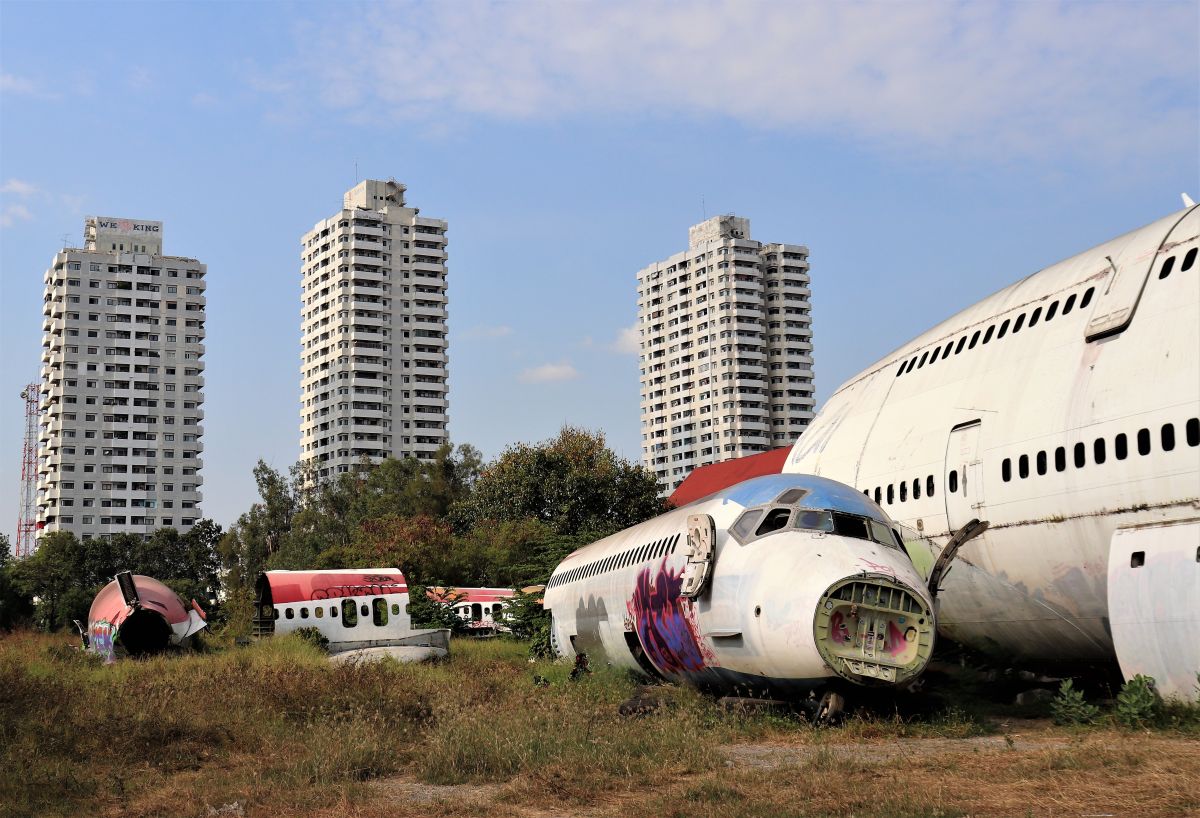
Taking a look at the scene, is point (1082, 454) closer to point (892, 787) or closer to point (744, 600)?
point (744, 600)

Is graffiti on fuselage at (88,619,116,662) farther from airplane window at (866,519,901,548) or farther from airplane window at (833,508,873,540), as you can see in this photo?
airplane window at (866,519,901,548)

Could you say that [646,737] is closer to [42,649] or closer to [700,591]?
[700,591]

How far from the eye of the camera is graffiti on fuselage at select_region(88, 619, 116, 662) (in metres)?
34.8

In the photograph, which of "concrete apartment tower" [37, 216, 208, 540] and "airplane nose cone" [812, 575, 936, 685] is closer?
"airplane nose cone" [812, 575, 936, 685]

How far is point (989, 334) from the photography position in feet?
75.5

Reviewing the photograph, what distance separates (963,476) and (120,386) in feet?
554

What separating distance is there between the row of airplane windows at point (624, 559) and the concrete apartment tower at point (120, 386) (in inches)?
5897

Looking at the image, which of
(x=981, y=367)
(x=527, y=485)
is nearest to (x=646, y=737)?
(x=981, y=367)

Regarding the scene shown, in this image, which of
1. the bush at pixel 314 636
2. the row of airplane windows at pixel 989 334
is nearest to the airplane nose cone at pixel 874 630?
the row of airplane windows at pixel 989 334

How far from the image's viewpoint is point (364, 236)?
182500 mm

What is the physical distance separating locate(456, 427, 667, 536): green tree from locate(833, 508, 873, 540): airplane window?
171 feet

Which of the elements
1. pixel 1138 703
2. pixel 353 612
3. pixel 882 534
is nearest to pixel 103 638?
pixel 353 612

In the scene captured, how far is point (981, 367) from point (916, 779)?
Result: 36.7ft

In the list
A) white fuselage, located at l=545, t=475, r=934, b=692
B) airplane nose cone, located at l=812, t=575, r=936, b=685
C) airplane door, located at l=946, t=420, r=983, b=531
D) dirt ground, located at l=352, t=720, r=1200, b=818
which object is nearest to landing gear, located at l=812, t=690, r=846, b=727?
white fuselage, located at l=545, t=475, r=934, b=692
